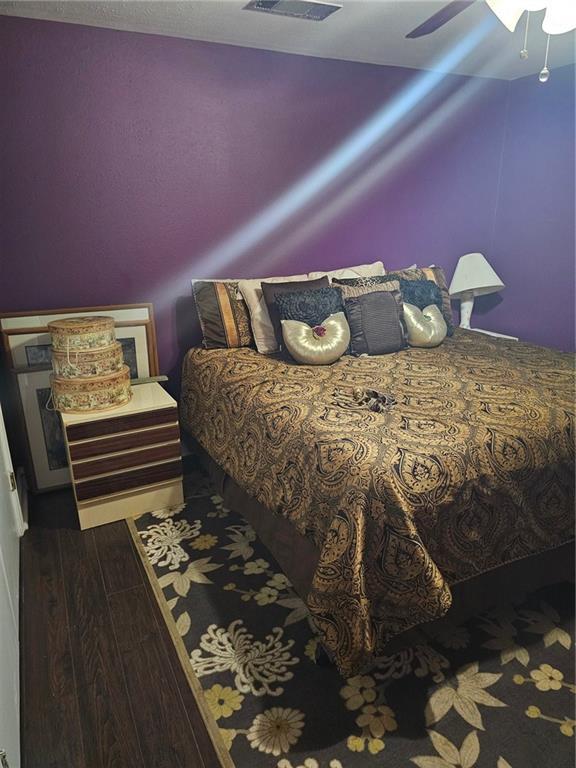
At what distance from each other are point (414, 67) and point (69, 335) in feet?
9.11

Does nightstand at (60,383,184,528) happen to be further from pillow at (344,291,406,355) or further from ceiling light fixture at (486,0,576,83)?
ceiling light fixture at (486,0,576,83)

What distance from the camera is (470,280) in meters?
3.61

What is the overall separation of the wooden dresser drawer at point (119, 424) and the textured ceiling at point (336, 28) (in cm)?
182

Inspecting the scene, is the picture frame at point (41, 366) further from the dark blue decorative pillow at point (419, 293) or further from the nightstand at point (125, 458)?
the dark blue decorative pillow at point (419, 293)

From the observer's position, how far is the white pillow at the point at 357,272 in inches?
119

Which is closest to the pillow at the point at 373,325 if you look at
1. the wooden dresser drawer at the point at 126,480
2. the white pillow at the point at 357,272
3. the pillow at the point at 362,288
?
the pillow at the point at 362,288

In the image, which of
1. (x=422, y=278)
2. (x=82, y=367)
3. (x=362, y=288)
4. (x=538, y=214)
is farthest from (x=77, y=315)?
(x=538, y=214)

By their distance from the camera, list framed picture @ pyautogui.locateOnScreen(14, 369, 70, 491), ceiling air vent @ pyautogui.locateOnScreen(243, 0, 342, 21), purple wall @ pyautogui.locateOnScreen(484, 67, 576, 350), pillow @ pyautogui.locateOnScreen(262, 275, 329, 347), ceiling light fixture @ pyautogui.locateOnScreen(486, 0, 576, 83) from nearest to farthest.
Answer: ceiling light fixture @ pyautogui.locateOnScreen(486, 0, 576, 83) < ceiling air vent @ pyautogui.locateOnScreen(243, 0, 342, 21) < framed picture @ pyautogui.locateOnScreen(14, 369, 70, 491) < pillow @ pyautogui.locateOnScreen(262, 275, 329, 347) < purple wall @ pyautogui.locateOnScreen(484, 67, 576, 350)

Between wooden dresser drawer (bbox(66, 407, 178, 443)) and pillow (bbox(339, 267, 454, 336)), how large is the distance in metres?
1.32

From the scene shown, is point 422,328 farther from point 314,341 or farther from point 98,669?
point 98,669

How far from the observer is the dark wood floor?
1342 mm

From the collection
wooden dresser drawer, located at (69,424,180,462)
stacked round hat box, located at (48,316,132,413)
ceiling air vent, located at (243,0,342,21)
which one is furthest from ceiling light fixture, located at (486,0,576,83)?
wooden dresser drawer, located at (69,424,180,462)

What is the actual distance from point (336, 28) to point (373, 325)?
154 cm

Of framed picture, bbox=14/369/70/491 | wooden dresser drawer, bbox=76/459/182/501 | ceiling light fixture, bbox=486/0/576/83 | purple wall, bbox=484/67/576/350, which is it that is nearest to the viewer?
ceiling light fixture, bbox=486/0/576/83
